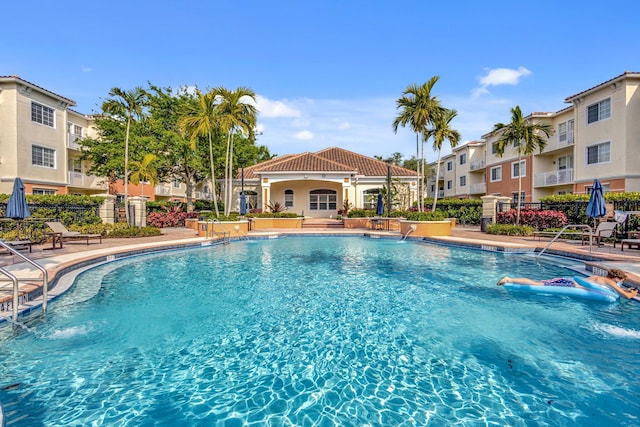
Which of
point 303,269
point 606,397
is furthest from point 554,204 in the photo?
point 606,397

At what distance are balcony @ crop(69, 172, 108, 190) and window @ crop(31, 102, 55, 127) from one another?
4686 millimetres

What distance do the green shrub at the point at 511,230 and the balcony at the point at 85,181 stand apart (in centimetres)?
3238

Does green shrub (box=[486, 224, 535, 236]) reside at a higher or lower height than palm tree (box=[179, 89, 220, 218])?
lower

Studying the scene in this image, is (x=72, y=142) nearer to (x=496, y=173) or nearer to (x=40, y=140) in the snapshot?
(x=40, y=140)

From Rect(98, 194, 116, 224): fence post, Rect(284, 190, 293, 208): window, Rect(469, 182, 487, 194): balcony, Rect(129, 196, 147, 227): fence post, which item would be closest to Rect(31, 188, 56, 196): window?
Rect(129, 196, 147, 227): fence post

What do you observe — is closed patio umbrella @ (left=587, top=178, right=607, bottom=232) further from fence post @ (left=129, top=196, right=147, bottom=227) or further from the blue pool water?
fence post @ (left=129, top=196, right=147, bottom=227)

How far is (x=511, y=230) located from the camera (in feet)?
60.8

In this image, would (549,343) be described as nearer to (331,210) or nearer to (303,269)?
(303,269)

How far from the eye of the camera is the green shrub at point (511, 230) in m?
18.1

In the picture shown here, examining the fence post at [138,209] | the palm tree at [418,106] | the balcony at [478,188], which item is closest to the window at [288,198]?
the fence post at [138,209]

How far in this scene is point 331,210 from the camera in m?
31.3

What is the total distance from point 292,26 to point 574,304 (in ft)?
51.1

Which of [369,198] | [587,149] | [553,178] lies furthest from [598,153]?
[369,198]

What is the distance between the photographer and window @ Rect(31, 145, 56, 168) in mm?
24581
